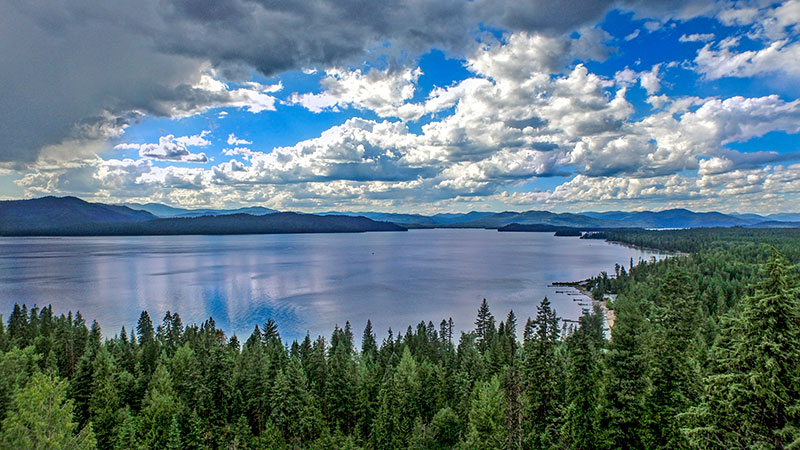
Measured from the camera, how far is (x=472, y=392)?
37094mm

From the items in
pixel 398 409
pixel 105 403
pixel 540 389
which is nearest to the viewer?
pixel 540 389

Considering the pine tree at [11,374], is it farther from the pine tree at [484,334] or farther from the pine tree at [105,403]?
the pine tree at [484,334]

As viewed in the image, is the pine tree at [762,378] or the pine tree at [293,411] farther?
the pine tree at [293,411]

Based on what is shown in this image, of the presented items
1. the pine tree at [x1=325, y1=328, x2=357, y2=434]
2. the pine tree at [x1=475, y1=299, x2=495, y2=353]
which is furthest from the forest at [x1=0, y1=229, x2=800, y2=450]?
the pine tree at [x1=475, y1=299, x2=495, y2=353]

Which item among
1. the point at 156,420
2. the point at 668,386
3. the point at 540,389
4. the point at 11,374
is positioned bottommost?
the point at 156,420

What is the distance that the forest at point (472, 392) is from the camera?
11047 millimetres

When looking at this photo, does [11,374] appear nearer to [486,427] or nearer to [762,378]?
[486,427]

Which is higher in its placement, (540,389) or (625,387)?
(625,387)

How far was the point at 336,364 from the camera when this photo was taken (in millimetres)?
41125

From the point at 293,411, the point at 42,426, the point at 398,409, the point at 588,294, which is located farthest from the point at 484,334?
the point at 588,294

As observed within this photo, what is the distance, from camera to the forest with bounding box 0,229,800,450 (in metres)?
11.0

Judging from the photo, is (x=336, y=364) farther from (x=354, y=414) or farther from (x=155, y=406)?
(x=155, y=406)

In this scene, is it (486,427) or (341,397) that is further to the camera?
(341,397)

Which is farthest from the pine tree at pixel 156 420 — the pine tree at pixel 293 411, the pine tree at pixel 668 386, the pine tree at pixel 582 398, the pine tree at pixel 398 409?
the pine tree at pixel 668 386
